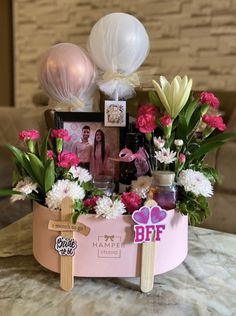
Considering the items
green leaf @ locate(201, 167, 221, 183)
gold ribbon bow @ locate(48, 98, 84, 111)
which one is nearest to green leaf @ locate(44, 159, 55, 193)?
gold ribbon bow @ locate(48, 98, 84, 111)

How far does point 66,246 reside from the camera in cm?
65

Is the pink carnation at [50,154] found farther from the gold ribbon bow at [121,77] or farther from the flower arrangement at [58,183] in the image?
the gold ribbon bow at [121,77]

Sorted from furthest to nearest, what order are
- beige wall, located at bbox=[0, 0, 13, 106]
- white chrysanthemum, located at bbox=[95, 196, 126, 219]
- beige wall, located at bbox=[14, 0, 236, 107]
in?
beige wall, located at bbox=[0, 0, 13, 106]
beige wall, located at bbox=[14, 0, 236, 107]
white chrysanthemum, located at bbox=[95, 196, 126, 219]

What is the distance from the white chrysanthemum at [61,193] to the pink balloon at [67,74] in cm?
23

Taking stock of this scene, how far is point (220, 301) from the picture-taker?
64 cm

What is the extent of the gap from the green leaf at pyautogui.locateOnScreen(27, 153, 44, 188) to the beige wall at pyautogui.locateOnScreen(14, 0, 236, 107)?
176cm

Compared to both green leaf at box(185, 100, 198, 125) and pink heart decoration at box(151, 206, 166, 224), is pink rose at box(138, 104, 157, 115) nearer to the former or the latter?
green leaf at box(185, 100, 198, 125)

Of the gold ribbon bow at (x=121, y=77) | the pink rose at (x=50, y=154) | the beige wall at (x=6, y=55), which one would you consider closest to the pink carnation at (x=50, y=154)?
the pink rose at (x=50, y=154)

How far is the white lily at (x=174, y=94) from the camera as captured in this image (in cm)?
70

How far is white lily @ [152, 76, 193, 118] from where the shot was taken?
703mm

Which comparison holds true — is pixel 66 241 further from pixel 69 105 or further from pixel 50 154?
pixel 69 105

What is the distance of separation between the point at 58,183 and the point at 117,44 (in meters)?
0.34

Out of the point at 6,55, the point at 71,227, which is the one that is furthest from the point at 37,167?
the point at 6,55

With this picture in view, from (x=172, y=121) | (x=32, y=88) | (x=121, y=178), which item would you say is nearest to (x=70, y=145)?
(x=121, y=178)
